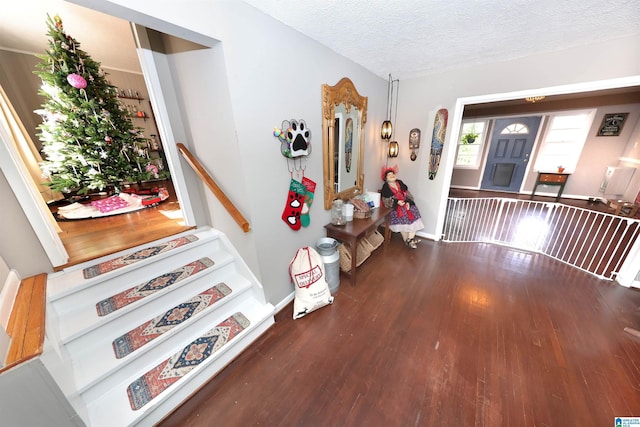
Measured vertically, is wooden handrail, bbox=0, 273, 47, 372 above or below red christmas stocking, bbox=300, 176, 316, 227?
below

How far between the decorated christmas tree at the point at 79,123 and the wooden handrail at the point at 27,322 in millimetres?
2359

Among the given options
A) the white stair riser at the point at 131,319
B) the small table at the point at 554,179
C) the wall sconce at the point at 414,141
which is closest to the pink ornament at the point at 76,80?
the white stair riser at the point at 131,319

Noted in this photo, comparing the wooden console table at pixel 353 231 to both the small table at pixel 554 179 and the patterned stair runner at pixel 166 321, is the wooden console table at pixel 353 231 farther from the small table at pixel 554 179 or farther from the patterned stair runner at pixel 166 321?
the small table at pixel 554 179

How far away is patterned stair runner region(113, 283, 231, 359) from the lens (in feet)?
4.52

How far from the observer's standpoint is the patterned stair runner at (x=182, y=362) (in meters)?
1.27

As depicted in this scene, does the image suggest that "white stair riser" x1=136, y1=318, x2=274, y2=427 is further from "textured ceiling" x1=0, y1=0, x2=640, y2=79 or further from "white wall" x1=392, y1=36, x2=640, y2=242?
"white wall" x1=392, y1=36, x2=640, y2=242

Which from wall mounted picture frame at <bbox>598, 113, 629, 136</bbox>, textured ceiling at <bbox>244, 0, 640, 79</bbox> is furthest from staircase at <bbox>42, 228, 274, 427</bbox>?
wall mounted picture frame at <bbox>598, 113, 629, 136</bbox>

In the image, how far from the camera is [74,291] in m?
1.42

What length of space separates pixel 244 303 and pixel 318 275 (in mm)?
739

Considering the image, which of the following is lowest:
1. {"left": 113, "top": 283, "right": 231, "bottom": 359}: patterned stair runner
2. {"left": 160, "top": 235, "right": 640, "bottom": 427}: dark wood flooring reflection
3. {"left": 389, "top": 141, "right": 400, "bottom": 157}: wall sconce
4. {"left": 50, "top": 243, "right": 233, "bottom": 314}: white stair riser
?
{"left": 160, "top": 235, "right": 640, "bottom": 427}: dark wood flooring reflection

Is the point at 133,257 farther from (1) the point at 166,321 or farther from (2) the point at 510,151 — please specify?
(2) the point at 510,151

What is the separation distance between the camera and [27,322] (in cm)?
106

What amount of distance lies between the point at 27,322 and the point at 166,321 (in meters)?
0.65

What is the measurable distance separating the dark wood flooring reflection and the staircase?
191 mm
